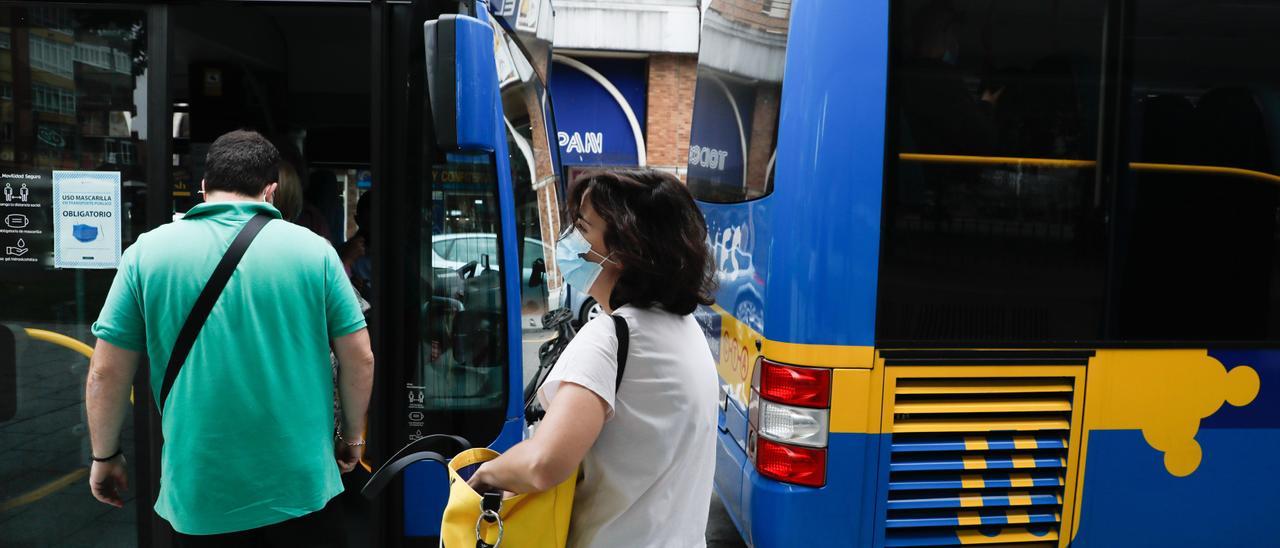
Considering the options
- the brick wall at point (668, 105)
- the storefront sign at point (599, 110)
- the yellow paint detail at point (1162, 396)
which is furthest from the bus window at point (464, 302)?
the storefront sign at point (599, 110)

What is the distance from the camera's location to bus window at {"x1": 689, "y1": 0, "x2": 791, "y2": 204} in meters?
3.43

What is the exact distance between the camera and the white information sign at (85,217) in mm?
3012

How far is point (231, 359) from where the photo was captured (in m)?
2.31

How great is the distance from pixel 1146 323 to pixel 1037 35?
1199 mm

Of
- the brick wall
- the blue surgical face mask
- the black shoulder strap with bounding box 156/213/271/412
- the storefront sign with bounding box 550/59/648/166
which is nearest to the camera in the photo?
the blue surgical face mask

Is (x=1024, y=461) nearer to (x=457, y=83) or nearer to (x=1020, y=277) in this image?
(x=1020, y=277)

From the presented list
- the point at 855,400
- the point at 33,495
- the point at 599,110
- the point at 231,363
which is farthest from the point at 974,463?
the point at 599,110

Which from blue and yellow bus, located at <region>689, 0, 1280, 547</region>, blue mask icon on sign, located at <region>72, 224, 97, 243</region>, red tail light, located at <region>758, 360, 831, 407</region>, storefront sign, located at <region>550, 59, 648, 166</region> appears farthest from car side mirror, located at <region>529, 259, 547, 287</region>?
storefront sign, located at <region>550, 59, 648, 166</region>

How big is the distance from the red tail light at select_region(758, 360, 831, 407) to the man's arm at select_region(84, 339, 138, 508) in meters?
2.13

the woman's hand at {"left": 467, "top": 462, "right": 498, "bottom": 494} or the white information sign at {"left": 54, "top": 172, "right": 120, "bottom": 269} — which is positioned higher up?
the white information sign at {"left": 54, "top": 172, "right": 120, "bottom": 269}

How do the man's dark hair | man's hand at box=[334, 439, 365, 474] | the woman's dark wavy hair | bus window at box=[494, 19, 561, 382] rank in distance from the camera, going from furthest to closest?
bus window at box=[494, 19, 561, 382]
man's hand at box=[334, 439, 365, 474]
the man's dark hair
the woman's dark wavy hair

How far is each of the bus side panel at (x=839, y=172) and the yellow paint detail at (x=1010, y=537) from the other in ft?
2.92

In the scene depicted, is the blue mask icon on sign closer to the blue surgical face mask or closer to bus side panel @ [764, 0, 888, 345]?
the blue surgical face mask

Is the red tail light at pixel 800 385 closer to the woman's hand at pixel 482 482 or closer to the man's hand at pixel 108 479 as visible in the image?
the woman's hand at pixel 482 482
